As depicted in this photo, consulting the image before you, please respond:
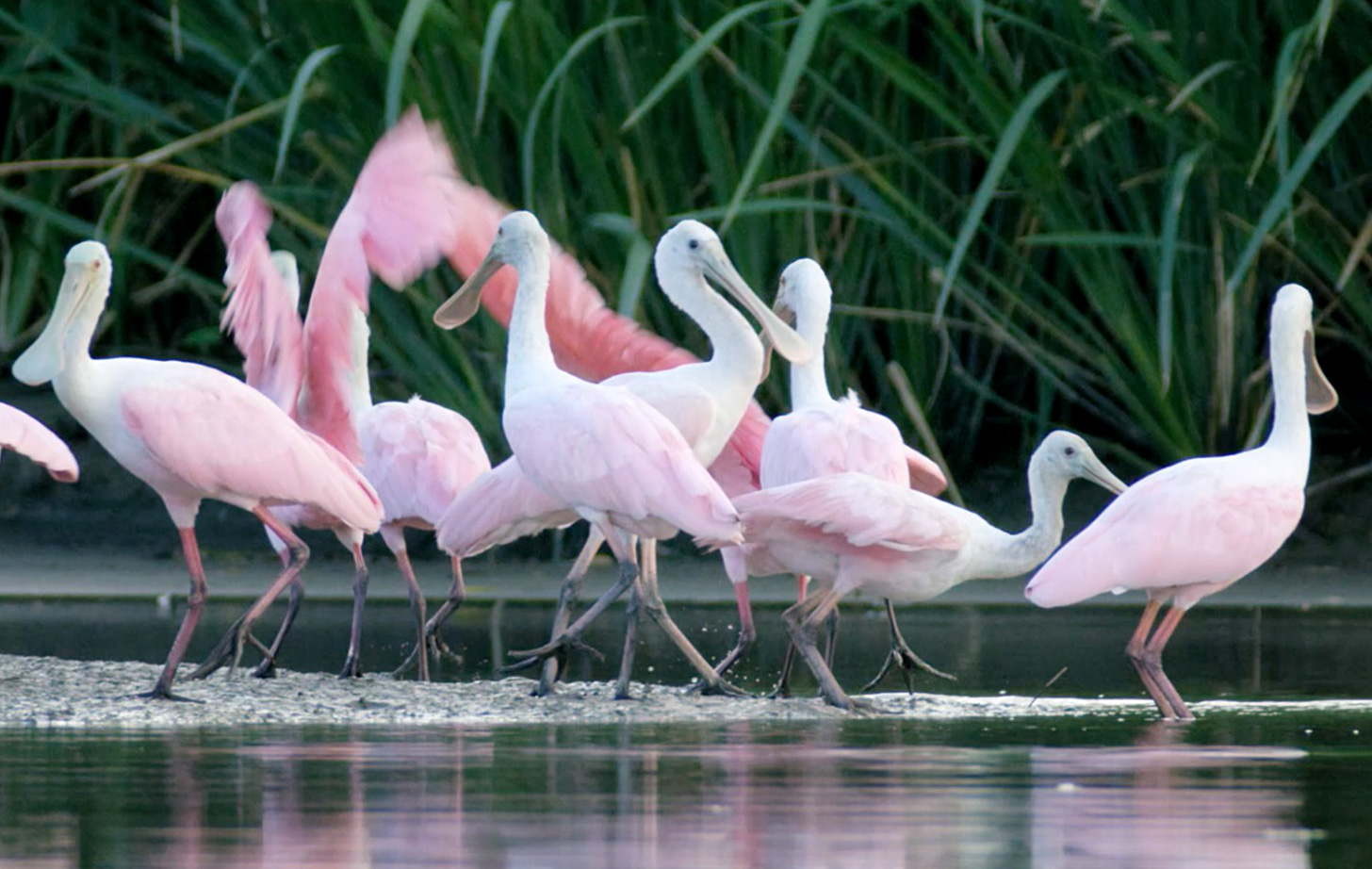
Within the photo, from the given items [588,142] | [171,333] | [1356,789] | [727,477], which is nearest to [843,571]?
[727,477]

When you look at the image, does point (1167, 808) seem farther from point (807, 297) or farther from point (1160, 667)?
point (807, 297)

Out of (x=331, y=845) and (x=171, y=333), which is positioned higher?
(x=171, y=333)

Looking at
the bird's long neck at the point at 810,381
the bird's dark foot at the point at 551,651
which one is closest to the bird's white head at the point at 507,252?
the bird's long neck at the point at 810,381

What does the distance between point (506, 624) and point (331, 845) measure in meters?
6.22

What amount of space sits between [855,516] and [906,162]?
15.7 ft

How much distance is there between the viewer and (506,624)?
38.2 feet

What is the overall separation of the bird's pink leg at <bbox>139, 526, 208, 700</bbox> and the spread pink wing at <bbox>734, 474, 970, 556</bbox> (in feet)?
5.60

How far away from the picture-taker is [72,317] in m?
9.23

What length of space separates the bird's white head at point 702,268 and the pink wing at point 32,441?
6.99 feet

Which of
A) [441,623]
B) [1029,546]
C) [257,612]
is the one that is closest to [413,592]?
[441,623]

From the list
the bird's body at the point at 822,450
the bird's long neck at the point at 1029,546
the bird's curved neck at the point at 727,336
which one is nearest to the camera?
Answer: the bird's long neck at the point at 1029,546

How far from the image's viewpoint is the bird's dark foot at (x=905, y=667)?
30.8 feet

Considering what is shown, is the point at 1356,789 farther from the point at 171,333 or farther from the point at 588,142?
the point at 171,333

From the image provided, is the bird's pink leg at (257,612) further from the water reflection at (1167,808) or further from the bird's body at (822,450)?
the water reflection at (1167,808)
